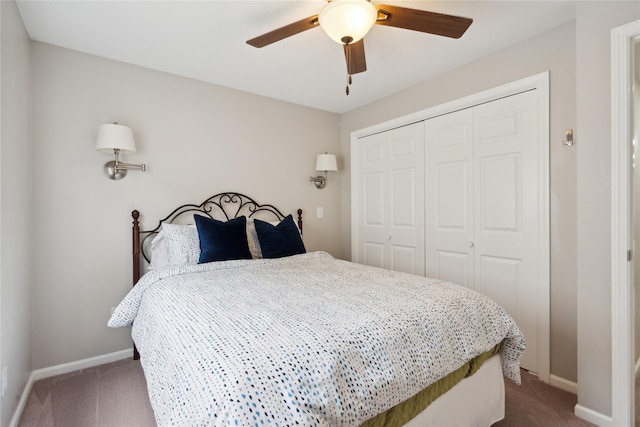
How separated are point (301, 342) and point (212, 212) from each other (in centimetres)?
216

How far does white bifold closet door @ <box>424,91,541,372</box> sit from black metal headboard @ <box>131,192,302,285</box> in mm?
1494

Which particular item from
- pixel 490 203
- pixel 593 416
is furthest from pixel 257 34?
pixel 593 416

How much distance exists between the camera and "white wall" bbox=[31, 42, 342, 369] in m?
2.26

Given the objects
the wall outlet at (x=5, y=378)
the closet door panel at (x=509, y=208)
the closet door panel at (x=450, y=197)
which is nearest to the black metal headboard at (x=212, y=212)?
the wall outlet at (x=5, y=378)

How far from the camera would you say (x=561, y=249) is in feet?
6.95

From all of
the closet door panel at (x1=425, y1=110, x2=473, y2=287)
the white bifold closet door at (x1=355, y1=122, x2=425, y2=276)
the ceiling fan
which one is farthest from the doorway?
the white bifold closet door at (x1=355, y1=122, x2=425, y2=276)

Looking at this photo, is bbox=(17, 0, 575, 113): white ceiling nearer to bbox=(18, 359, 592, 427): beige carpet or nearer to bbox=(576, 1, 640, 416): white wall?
bbox=(576, 1, 640, 416): white wall

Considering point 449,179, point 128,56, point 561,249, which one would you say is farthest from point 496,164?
point 128,56

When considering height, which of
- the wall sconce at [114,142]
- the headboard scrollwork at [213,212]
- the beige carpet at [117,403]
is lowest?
the beige carpet at [117,403]

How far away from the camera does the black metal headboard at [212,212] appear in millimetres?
2518

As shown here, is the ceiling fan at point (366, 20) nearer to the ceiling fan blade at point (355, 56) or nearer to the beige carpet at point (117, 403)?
the ceiling fan blade at point (355, 56)

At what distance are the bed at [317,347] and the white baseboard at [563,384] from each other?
2.41 ft

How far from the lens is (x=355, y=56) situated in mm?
1874

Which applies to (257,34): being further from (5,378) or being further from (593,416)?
(593,416)
